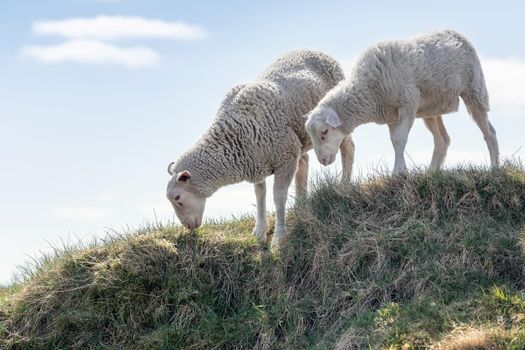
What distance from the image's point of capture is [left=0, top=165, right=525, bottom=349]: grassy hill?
8578mm

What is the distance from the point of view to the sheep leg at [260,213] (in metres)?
10.8

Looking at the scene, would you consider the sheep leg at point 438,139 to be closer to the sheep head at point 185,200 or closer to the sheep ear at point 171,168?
the sheep head at point 185,200

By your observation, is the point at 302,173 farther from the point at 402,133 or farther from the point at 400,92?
the point at 400,92

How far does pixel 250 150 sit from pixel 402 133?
1.99 meters

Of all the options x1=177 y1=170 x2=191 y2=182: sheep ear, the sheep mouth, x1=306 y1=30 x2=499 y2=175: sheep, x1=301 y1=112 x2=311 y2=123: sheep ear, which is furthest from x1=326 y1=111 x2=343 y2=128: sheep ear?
x1=177 y1=170 x2=191 y2=182: sheep ear

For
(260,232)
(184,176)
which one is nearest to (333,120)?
(260,232)

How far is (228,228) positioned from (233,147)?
1085 mm

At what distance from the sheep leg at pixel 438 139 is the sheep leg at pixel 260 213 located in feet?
8.39

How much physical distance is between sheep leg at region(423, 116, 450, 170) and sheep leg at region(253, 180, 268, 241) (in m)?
2.56

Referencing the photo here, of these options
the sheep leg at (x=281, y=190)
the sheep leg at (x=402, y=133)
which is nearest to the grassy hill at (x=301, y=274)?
the sheep leg at (x=281, y=190)

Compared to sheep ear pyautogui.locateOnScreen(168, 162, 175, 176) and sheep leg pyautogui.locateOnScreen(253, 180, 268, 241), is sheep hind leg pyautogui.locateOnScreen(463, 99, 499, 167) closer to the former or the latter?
sheep leg pyautogui.locateOnScreen(253, 180, 268, 241)

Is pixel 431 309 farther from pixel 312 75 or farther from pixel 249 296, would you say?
pixel 312 75

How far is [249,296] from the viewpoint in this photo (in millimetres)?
9508

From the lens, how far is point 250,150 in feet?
35.1
